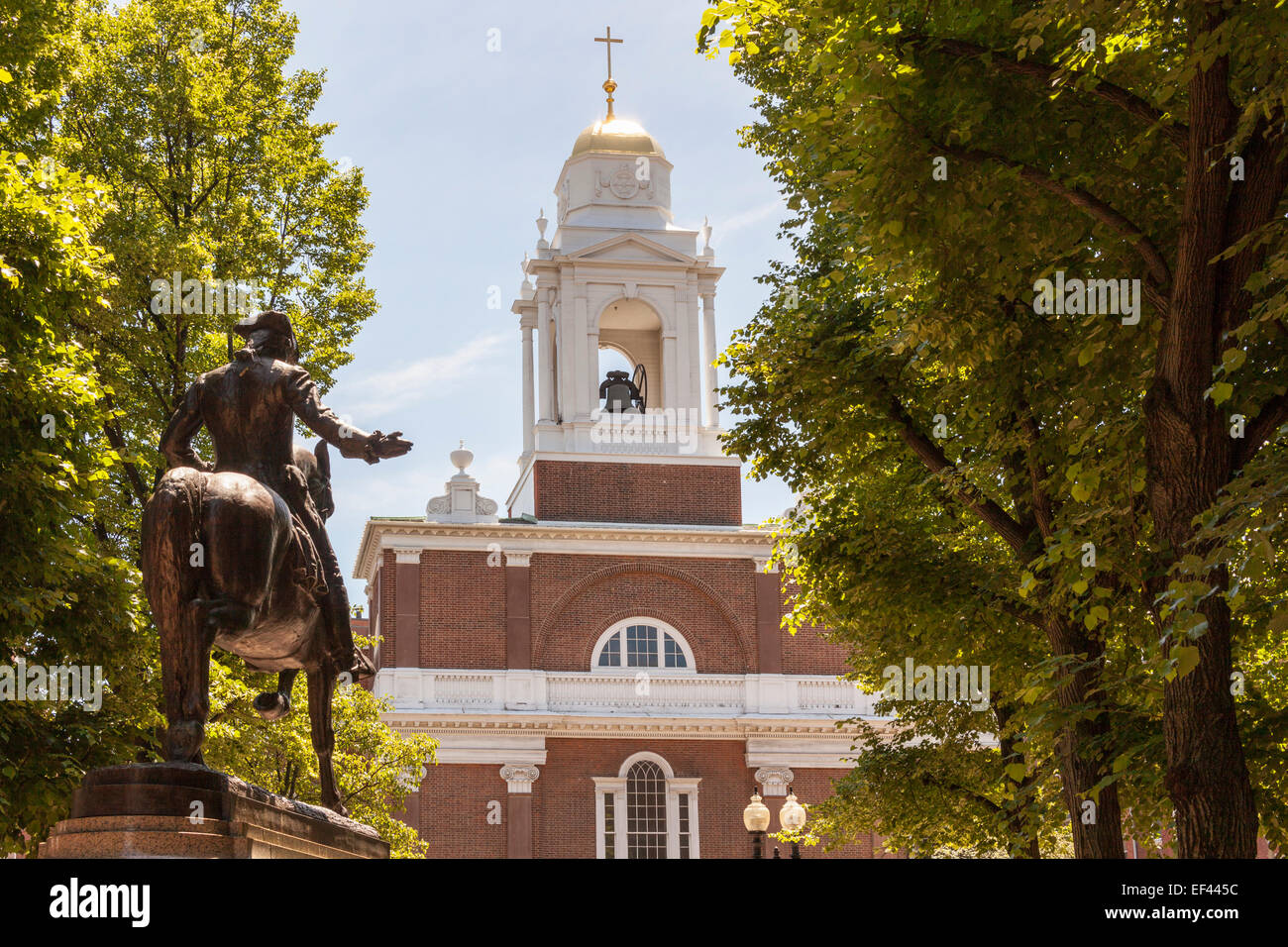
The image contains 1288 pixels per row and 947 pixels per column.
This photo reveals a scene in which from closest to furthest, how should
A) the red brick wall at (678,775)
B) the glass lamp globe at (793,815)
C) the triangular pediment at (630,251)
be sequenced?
the glass lamp globe at (793,815) → the red brick wall at (678,775) → the triangular pediment at (630,251)

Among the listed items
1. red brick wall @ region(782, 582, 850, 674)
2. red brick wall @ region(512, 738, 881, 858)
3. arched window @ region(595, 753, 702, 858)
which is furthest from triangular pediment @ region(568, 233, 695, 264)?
arched window @ region(595, 753, 702, 858)

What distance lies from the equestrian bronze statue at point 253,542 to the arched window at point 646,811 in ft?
105

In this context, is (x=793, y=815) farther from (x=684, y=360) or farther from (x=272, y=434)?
(x=684, y=360)

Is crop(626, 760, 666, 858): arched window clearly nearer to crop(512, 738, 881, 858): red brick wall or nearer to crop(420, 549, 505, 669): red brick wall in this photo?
crop(512, 738, 881, 858): red brick wall

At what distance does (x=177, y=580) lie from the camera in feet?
25.8

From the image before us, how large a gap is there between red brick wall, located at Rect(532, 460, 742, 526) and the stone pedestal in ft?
120

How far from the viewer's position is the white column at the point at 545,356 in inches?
1801

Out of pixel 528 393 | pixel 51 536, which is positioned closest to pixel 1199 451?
pixel 51 536

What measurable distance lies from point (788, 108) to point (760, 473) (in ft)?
16.7

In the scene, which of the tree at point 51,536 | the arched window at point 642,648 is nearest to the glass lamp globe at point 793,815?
the tree at point 51,536

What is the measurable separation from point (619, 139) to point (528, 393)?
849cm

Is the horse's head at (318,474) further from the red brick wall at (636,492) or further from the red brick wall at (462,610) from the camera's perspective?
the red brick wall at (636,492)
